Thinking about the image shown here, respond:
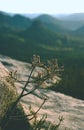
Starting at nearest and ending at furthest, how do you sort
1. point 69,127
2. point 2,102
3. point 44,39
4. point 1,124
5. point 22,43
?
point 2,102
point 1,124
point 69,127
point 22,43
point 44,39

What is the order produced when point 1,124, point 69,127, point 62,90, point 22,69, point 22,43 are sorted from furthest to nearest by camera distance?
1. point 22,43
2. point 62,90
3. point 22,69
4. point 69,127
5. point 1,124

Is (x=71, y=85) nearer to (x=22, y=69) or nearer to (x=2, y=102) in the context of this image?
(x=22, y=69)

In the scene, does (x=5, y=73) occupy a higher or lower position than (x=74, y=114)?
higher

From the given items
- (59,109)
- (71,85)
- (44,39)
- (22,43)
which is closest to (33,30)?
(44,39)

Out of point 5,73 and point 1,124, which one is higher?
point 5,73

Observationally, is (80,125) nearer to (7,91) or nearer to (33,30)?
(7,91)

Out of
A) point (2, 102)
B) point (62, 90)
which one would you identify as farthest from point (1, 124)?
point (62, 90)

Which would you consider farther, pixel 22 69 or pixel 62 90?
pixel 62 90

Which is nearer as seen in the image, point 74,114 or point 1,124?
point 1,124

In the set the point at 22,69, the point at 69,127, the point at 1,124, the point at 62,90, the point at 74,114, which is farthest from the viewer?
the point at 62,90
